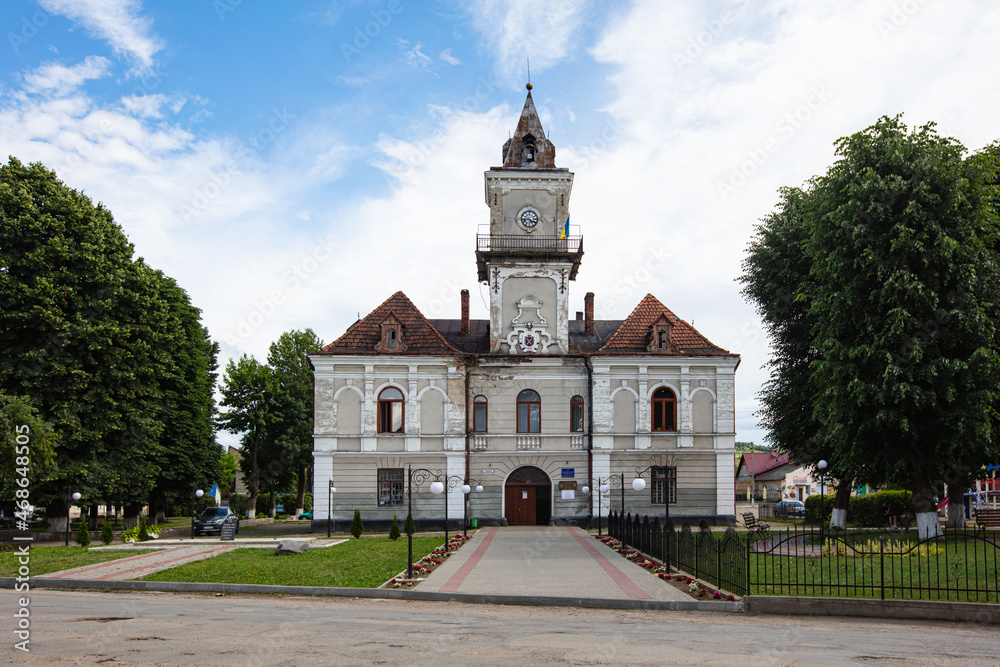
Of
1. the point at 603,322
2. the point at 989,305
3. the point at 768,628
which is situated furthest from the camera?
the point at 603,322

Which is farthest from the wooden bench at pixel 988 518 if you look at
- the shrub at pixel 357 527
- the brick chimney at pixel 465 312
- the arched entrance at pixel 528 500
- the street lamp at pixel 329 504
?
the street lamp at pixel 329 504

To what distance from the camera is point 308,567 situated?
1975cm

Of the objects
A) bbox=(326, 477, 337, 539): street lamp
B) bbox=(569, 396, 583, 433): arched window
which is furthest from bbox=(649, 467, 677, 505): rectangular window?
bbox=(326, 477, 337, 539): street lamp

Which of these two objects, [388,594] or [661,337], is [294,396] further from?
[388,594]

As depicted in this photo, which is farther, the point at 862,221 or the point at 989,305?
the point at 862,221

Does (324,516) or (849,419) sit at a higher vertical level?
(849,419)

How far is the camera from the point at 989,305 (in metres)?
23.0

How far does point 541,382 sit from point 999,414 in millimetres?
18623

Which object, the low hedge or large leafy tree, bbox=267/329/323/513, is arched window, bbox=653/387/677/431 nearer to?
the low hedge

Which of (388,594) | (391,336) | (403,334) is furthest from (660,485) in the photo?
(388,594)

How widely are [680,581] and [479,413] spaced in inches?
801

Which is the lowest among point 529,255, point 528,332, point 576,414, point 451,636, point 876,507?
point 876,507

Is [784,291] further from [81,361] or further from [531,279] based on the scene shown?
[81,361]

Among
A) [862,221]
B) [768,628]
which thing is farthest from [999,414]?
[768,628]
